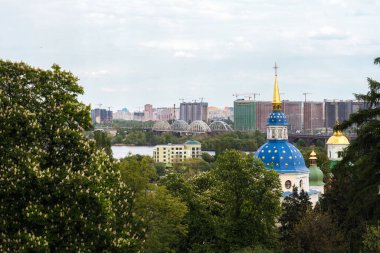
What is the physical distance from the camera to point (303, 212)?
29.6 m

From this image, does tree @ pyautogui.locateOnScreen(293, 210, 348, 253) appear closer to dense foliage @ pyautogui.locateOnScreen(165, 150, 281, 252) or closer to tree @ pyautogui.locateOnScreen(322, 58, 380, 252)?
dense foliage @ pyautogui.locateOnScreen(165, 150, 281, 252)

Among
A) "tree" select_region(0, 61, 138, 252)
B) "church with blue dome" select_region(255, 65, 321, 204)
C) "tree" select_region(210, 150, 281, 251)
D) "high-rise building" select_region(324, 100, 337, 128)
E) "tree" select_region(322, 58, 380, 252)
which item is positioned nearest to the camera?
"tree" select_region(0, 61, 138, 252)

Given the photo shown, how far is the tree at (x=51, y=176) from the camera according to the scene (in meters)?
15.1

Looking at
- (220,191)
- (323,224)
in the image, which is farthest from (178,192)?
(323,224)

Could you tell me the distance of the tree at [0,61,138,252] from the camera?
15.1 m

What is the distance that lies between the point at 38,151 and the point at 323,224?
11116mm

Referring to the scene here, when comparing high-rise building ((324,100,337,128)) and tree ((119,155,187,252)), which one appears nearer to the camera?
tree ((119,155,187,252))

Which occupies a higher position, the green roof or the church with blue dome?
the church with blue dome

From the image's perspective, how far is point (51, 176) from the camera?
1530cm

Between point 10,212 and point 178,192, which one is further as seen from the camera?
point 178,192

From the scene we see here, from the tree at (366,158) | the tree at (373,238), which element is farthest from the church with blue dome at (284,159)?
the tree at (366,158)

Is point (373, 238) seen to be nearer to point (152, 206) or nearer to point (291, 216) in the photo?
point (152, 206)

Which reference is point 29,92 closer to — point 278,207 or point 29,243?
point 29,243

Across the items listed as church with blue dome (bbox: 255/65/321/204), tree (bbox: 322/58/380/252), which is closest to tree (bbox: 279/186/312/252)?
tree (bbox: 322/58/380/252)
